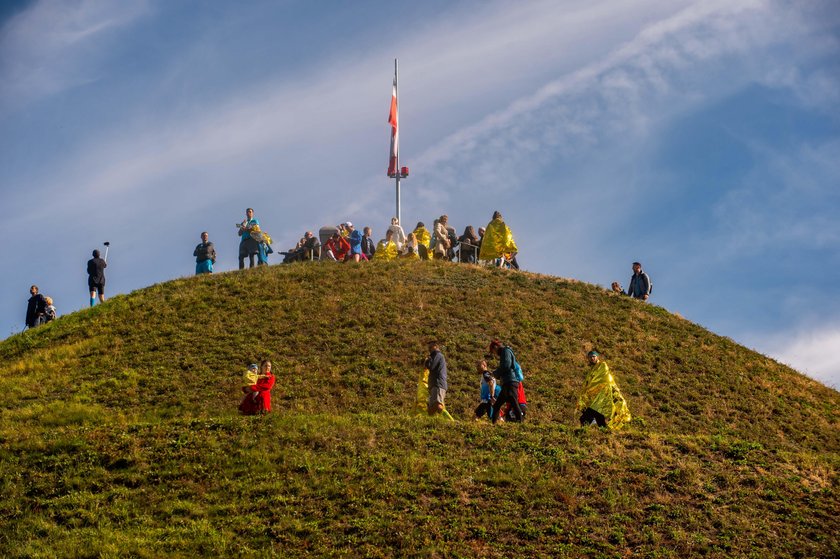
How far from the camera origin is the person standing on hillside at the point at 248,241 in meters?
39.2

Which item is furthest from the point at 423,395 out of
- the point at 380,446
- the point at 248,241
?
the point at 248,241

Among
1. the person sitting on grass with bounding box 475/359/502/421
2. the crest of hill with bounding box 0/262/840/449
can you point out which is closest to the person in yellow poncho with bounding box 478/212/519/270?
the crest of hill with bounding box 0/262/840/449

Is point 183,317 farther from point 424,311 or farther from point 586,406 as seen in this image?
point 586,406

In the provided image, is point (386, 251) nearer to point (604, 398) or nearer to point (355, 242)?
point (355, 242)

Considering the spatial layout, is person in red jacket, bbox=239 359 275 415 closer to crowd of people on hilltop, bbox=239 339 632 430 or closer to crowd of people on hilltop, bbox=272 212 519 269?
crowd of people on hilltop, bbox=239 339 632 430

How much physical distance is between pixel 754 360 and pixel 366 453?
64.3 ft

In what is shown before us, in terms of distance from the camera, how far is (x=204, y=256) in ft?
131

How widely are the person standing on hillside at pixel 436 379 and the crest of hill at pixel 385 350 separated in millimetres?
3840

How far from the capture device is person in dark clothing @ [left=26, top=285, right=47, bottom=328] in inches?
1416

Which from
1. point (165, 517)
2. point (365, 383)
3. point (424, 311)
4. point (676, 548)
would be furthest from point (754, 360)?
point (165, 517)

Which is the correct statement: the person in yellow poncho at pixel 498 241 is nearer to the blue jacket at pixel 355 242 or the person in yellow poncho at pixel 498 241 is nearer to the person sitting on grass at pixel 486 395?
the blue jacket at pixel 355 242

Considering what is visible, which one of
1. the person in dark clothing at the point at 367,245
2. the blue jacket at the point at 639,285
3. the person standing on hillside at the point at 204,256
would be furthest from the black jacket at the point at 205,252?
the blue jacket at the point at 639,285

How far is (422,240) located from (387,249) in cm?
166

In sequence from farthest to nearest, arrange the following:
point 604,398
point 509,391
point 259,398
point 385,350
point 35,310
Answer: point 35,310, point 385,350, point 259,398, point 509,391, point 604,398
